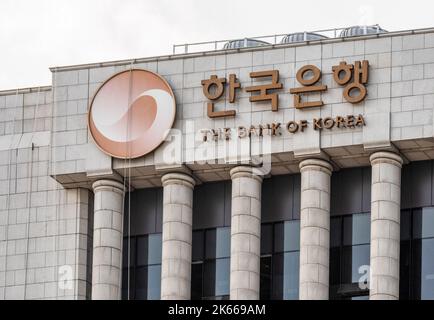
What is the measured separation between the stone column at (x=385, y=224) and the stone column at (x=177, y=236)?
7998mm

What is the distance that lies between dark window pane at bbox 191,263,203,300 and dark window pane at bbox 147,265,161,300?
1552 mm

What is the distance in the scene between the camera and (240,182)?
86.1 m

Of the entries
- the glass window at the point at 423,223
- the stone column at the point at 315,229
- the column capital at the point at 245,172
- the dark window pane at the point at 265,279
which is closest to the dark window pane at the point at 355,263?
the stone column at the point at 315,229

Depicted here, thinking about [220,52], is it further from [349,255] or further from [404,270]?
[404,270]

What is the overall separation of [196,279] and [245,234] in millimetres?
3810

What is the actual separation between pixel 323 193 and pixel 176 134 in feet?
22.2

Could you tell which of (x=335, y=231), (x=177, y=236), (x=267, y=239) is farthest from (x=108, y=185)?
(x=335, y=231)

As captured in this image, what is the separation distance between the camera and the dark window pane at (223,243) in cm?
8781
